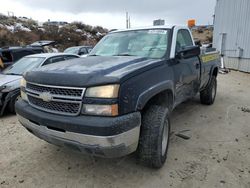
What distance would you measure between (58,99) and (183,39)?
2.73 m

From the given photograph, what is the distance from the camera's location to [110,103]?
2246 millimetres

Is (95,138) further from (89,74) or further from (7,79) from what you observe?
(7,79)

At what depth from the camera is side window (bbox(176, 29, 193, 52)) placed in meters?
3.79

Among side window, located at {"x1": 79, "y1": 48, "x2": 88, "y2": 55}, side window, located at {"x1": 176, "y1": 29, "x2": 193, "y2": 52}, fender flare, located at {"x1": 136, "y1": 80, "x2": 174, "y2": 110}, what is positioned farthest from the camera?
side window, located at {"x1": 79, "y1": 48, "x2": 88, "y2": 55}

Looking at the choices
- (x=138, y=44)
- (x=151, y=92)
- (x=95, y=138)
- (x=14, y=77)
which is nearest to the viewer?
(x=95, y=138)

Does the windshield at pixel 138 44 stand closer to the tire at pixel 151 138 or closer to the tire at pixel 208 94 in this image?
the tire at pixel 151 138

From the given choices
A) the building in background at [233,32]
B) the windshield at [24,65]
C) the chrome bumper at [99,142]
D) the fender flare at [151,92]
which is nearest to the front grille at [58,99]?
the chrome bumper at [99,142]

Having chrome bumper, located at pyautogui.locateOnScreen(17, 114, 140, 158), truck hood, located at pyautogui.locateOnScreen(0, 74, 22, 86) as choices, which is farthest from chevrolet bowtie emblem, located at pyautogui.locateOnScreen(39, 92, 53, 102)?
truck hood, located at pyautogui.locateOnScreen(0, 74, 22, 86)

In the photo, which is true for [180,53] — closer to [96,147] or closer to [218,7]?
[96,147]

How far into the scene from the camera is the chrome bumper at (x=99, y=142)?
87.9 inches

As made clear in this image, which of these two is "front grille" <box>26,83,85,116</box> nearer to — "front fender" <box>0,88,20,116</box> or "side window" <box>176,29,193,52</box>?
"side window" <box>176,29,193,52</box>

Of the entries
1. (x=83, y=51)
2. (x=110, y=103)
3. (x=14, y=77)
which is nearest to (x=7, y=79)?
(x=14, y=77)

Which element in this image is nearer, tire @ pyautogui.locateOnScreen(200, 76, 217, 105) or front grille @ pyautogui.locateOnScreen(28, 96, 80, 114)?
front grille @ pyautogui.locateOnScreen(28, 96, 80, 114)

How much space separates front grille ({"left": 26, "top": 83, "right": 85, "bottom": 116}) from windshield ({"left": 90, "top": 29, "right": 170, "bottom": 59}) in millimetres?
1477
